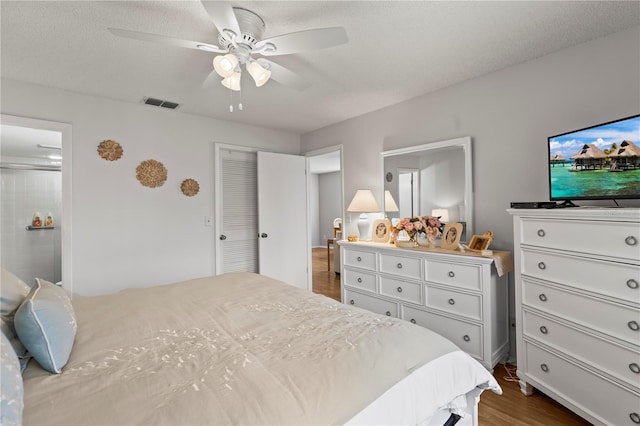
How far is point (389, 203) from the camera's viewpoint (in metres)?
3.39

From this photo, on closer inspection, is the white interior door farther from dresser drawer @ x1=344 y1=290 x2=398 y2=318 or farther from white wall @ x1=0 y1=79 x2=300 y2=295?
dresser drawer @ x1=344 y1=290 x2=398 y2=318

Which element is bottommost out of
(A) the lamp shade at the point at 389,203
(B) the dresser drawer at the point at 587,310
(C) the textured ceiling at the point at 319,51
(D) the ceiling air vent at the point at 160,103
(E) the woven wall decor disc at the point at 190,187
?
(B) the dresser drawer at the point at 587,310

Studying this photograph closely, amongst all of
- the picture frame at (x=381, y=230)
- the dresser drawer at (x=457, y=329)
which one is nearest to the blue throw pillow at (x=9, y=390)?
the dresser drawer at (x=457, y=329)

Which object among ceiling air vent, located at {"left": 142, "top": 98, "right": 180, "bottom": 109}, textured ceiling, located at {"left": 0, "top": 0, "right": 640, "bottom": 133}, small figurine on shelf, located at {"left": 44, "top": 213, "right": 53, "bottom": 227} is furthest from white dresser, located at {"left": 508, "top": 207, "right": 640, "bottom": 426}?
small figurine on shelf, located at {"left": 44, "top": 213, "right": 53, "bottom": 227}

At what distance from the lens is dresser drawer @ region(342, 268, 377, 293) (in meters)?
3.02

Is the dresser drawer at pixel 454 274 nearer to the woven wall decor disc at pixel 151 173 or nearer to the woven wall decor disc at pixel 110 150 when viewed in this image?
the woven wall decor disc at pixel 151 173

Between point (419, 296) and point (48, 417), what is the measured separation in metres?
2.44

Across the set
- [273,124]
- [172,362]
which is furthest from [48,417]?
[273,124]

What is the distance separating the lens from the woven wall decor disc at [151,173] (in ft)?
10.4

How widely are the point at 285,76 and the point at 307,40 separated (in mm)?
453

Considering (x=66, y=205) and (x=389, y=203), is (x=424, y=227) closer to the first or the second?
(x=389, y=203)

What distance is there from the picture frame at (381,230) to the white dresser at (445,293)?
187 mm

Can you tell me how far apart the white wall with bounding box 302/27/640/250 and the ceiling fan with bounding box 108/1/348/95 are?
171cm

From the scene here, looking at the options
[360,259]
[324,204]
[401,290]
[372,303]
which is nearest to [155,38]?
[360,259]
